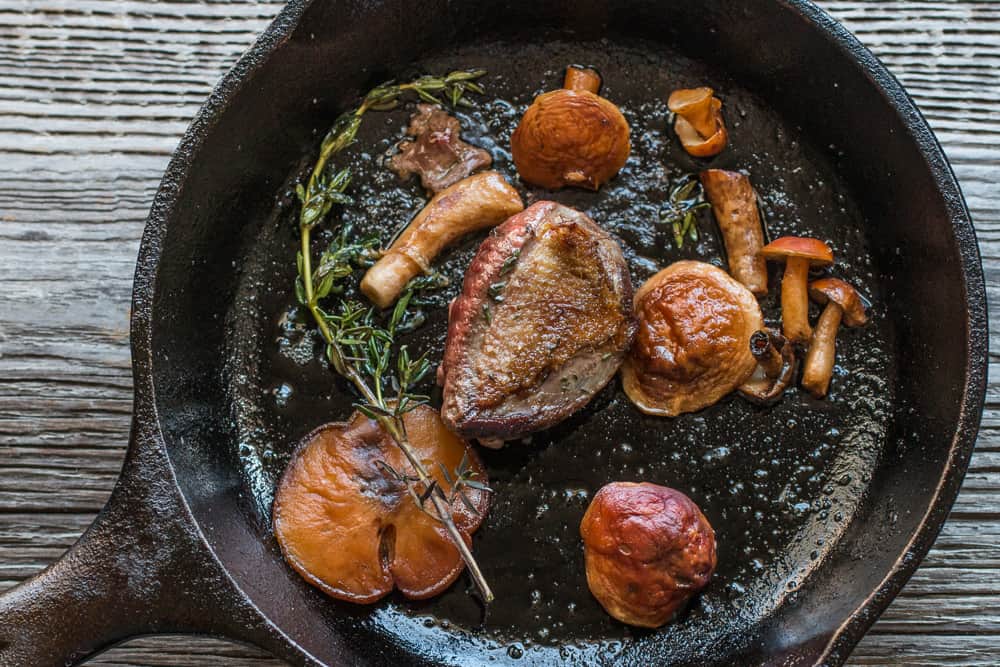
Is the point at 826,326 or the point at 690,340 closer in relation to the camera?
the point at 690,340

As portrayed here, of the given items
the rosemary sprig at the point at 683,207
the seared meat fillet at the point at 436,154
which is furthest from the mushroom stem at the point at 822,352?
the seared meat fillet at the point at 436,154

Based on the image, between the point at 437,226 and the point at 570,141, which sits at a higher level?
the point at 570,141

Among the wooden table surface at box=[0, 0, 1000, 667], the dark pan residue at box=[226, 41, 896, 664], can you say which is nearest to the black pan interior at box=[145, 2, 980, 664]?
the dark pan residue at box=[226, 41, 896, 664]

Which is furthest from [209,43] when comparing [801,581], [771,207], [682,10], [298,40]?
[801,581]

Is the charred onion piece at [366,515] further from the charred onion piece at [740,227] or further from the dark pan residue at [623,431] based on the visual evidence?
the charred onion piece at [740,227]

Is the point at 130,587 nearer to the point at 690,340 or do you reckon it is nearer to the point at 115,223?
the point at 115,223

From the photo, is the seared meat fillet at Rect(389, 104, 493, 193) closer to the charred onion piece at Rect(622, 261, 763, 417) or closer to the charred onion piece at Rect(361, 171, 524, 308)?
the charred onion piece at Rect(361, 171, 524, 308)

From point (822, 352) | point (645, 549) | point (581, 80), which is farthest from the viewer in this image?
point (581, 80)

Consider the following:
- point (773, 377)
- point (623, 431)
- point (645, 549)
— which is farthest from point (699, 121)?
point (645, 549)
